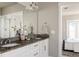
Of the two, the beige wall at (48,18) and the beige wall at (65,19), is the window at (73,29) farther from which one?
the beige wall at (48,18)

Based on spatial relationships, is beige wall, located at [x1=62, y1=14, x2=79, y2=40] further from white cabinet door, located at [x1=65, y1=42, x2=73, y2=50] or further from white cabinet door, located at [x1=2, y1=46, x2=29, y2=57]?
white cabinet door, located at [x1=2, y1=46, x2=29, y2=57]

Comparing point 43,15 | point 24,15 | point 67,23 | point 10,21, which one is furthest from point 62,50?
point 10,21

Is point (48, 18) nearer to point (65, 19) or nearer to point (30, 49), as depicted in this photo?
point (65, 19)

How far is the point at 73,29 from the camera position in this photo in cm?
204

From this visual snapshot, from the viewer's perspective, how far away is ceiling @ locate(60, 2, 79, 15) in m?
1.99

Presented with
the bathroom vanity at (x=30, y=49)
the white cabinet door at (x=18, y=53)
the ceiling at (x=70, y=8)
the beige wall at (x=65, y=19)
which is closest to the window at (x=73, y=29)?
the beige wall at (x=65, y=19)

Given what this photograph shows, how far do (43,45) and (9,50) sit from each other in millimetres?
654

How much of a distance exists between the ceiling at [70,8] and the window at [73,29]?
16cm

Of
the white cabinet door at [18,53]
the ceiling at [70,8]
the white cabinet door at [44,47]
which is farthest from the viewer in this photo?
the white cabinet door at [44,47]

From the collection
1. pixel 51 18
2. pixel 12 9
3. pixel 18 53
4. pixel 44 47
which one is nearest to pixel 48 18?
pixel 51 18

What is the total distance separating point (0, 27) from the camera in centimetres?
201

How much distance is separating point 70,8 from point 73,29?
0.37 meters

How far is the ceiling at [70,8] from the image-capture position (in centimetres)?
199

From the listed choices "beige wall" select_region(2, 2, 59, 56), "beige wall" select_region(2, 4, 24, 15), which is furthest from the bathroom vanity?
"beige wall" select_region(2, 4, 24, 15)
